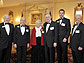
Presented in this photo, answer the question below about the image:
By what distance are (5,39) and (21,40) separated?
0.43 m

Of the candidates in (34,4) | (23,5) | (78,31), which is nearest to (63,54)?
(78,31)

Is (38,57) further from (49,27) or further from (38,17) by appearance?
(38,17)

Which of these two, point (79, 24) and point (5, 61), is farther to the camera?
point (5, 61)

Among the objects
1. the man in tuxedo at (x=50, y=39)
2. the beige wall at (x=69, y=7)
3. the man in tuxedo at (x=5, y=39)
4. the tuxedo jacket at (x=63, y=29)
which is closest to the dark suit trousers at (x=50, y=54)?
the man in tuxedo at (x=50, y=39)

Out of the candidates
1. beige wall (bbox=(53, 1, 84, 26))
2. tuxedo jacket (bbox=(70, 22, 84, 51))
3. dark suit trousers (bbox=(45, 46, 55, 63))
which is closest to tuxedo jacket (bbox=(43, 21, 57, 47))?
dark suit trousers (bbox=(45, 46, 55, 63))

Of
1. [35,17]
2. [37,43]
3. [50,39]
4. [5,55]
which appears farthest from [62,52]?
[35,17]

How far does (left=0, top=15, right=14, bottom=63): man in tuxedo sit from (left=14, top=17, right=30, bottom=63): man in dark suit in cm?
18

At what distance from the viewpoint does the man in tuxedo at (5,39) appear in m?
2.54

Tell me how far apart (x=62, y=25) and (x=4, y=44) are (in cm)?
150

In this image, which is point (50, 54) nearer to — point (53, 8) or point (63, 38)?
point (63, 38)

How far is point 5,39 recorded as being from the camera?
255cm

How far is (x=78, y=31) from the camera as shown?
2186 mm

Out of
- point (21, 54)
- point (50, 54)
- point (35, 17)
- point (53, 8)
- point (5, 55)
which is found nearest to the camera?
point (50, 54)

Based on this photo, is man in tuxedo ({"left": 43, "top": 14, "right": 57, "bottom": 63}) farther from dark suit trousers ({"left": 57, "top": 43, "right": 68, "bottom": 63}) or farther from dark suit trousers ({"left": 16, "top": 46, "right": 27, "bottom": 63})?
dark suit trousers ({"left": 16, "top": 46, "right": 27, "bottom": 63})
